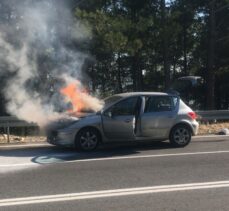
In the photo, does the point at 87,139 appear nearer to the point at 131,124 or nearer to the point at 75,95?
the point at 131,124

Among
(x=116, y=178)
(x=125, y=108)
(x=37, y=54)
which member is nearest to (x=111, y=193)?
(x=116, y=178)

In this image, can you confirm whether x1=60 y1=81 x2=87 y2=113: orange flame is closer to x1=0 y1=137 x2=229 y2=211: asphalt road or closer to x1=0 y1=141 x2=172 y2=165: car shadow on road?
x1=0 y1=141 x2=172 y2=165: car shadow on road

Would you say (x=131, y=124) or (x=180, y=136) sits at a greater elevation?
(x=131, y=124)

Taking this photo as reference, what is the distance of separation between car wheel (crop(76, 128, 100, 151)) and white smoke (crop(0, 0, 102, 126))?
2467 millimetres

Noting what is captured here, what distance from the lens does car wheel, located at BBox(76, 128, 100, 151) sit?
42.0 ft

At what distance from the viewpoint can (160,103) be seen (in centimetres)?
1360

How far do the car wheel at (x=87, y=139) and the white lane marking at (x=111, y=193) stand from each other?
4.57 m

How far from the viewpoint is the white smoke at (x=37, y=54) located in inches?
670

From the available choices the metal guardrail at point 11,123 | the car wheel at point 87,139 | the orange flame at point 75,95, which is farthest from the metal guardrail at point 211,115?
the metal guardrail at point 11,123

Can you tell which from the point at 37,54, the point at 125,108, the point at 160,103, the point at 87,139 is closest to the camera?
the point at 87,139

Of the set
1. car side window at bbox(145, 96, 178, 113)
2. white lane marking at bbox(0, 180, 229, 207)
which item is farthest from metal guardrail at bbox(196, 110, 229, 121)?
white lane marking at bbox(0, 180, 229, 207)

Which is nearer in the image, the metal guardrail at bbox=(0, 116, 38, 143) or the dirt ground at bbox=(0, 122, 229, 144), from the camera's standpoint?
the metal guardrail at bbox=(0, 116, 38, 143)

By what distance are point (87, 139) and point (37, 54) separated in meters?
8.24

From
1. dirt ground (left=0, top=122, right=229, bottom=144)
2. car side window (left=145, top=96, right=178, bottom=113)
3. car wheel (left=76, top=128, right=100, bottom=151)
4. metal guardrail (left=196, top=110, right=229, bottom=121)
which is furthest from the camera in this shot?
metal guardrail (left=196, top=110, right=229, bottom=121)
